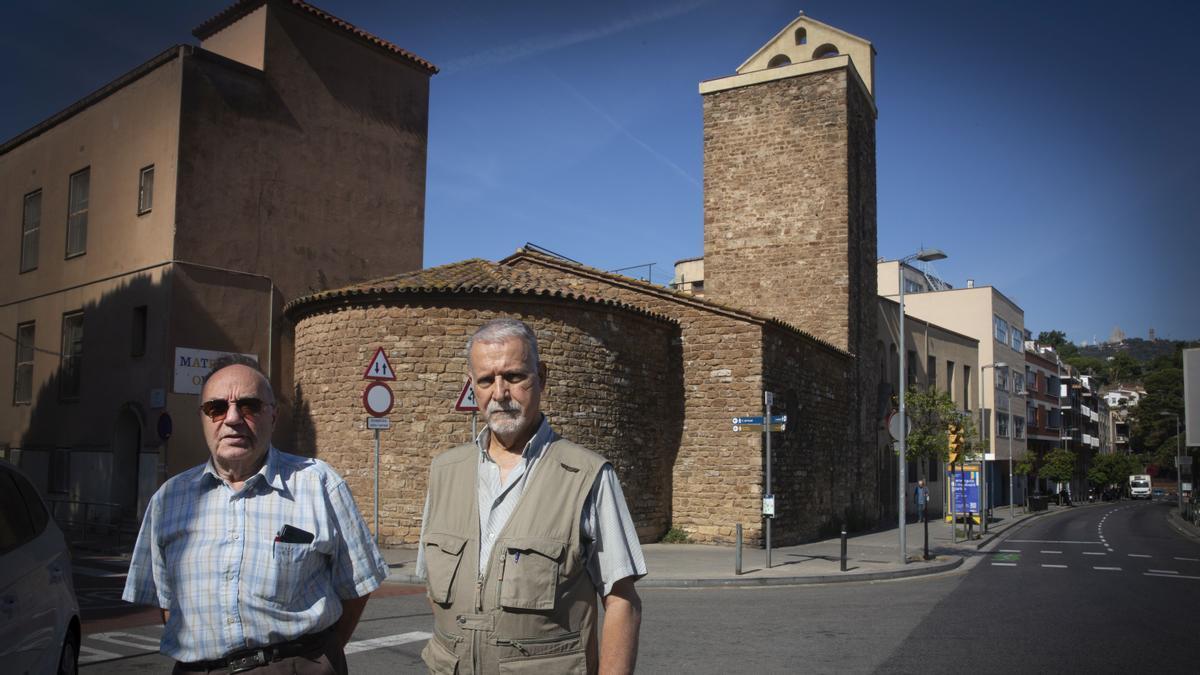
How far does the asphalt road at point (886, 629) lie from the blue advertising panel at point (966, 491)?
11787 mm

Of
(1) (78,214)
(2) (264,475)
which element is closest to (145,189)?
(1) (78,214)

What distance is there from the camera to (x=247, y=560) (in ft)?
10.6

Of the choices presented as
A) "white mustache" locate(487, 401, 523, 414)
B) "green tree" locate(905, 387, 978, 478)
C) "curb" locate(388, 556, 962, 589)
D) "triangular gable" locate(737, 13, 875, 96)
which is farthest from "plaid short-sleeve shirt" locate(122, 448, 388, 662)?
"triangular gable" locate(737, 13, 875, 96)

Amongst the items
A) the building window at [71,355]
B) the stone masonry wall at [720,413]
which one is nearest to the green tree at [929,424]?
the stone masonry wall at [720,413]

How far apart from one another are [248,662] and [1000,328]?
57.3 m

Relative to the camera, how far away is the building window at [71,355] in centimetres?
2294

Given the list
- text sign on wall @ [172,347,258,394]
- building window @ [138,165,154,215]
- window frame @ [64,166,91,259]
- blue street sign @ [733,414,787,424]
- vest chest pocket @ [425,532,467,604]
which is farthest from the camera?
window frame @ [64,166,91,259]

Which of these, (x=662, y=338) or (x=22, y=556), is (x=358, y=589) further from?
(x=662, y=338)

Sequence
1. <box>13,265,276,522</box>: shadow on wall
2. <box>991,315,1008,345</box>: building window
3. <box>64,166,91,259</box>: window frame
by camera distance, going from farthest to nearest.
→ <box>991,315,1008,345</box>: building window < <box>64,166,91,259</box>: window frame < <box>13,265,276,522</box>: shadow on wall

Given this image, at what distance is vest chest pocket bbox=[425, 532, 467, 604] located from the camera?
302cm

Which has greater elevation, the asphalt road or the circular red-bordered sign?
the circular red-bordered sign

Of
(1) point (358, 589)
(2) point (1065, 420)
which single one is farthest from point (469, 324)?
(2) point (1065, 420)

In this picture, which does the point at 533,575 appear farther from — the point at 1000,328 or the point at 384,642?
the point at 1000,328

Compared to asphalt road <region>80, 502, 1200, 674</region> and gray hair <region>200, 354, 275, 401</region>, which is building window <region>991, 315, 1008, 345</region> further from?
gray hair <region>200, 354, 275, 401</region>
